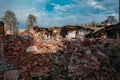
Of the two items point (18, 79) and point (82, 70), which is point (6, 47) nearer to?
point (18, 79)

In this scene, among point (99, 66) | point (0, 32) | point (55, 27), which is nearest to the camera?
point (99, 66)

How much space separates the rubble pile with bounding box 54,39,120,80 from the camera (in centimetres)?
713

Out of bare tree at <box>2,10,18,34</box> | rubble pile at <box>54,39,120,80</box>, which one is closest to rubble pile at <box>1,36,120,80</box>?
rubble pile at <box>54,39,120,80</box>

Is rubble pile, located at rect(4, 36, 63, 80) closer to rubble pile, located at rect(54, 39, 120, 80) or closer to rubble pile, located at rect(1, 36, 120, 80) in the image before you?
rubble pile, located at rect(1, 36, 120, 80)

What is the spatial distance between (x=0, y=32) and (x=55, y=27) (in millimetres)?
13478

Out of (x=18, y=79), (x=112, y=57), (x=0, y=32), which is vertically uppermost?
(x=0, y=32)

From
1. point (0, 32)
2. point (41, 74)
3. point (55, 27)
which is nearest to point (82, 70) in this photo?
point (41, 74)

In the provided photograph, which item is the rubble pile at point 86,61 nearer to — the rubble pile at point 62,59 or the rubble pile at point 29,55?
the rubble pile at point 62,59

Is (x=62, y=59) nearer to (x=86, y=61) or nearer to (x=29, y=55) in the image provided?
(x=86, y=61)

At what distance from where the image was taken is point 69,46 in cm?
983

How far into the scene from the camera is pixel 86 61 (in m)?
8.00

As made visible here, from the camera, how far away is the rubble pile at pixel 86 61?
7.13 m

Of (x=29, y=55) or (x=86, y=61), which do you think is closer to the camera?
(x=86, y=61)

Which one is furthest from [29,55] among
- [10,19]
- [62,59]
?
[10,19]
